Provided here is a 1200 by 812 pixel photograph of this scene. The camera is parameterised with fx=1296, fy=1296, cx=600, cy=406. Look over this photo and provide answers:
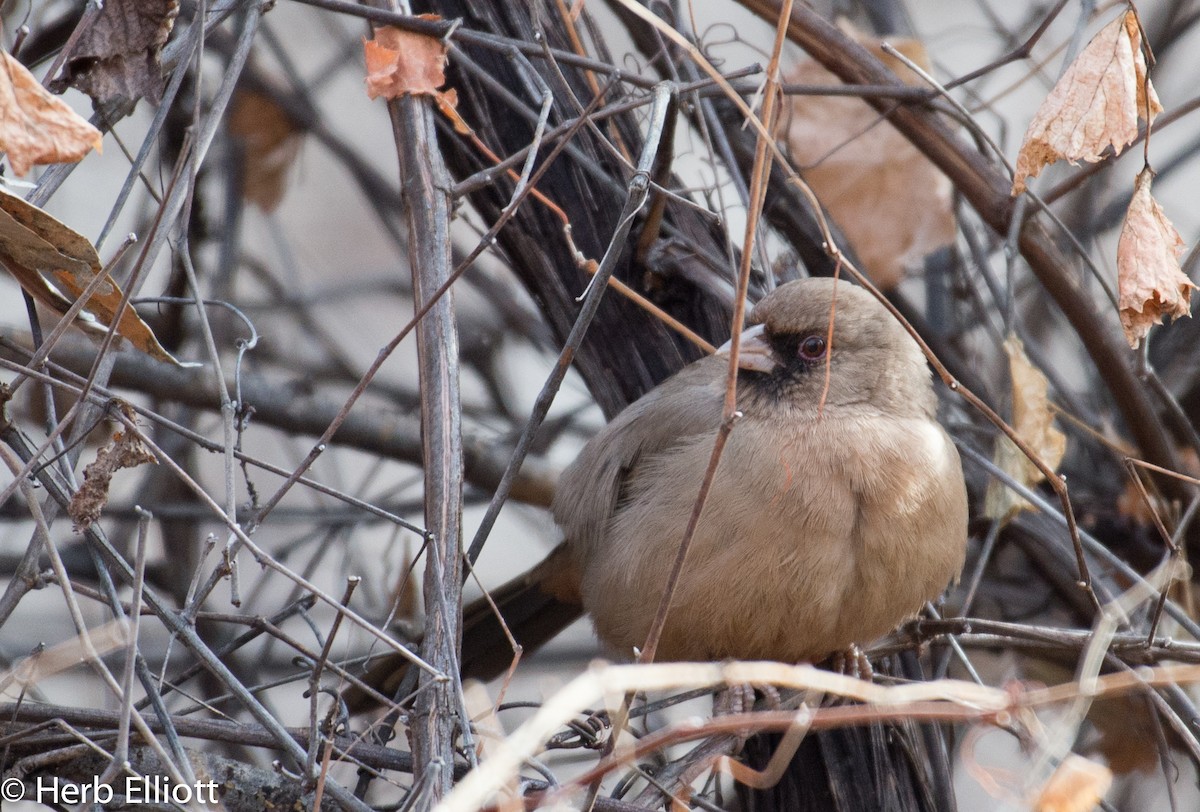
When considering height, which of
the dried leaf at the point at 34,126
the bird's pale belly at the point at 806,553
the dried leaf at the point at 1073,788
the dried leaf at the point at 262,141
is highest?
the dried leaf at the point at 262,141

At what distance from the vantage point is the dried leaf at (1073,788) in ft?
7.03

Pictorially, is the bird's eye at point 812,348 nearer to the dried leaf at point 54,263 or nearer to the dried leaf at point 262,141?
the dried leaf at point 54,263

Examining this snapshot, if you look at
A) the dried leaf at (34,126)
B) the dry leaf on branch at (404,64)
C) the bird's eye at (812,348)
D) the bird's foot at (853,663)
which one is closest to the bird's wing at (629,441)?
the bird's eye at (812,348)

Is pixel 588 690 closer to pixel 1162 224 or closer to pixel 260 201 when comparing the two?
pixel 1162 224

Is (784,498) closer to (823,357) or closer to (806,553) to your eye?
(806,553)

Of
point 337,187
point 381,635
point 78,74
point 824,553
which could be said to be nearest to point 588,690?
point 381,635

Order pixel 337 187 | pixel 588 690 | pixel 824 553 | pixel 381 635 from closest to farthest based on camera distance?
pixel 588 690, pixel 381 635, pixel 824 553, pixel 337 187

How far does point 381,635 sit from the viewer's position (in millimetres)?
2361

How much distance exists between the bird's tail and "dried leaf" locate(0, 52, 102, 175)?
2.09 m

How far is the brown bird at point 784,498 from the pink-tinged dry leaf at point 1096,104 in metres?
0.77

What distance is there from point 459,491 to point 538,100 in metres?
1.48

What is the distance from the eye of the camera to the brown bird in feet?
10.9

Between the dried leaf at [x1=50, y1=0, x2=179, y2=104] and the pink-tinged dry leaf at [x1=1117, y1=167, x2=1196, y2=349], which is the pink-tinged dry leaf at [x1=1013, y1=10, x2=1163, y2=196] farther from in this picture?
the dried leaf at [x1=50, y1=0, x2=179, y2=104]

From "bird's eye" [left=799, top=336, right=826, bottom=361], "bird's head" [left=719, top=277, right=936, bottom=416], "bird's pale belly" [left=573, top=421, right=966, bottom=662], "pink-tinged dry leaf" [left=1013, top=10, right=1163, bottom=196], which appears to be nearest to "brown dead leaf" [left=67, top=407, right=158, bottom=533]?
"bird's pale belly" [left=573, top=421, right=966, bottom=662]
